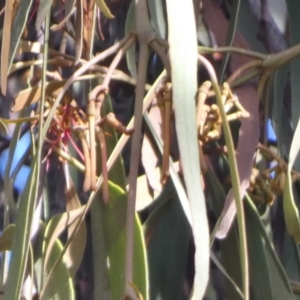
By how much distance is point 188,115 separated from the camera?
0.44m

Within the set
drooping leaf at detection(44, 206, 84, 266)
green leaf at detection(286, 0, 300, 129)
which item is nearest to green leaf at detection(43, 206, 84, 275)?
drooping leaf at detection(44, 206, 84, 266)

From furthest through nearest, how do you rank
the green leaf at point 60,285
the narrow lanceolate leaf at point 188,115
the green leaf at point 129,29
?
the green leaf at point 129,29 → the green leaf at point 60,285 → the narrow lanceolate leaf at point 188,115

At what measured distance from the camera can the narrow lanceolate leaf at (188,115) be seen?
413 millimetres

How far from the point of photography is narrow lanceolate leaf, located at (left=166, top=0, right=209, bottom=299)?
0.41m

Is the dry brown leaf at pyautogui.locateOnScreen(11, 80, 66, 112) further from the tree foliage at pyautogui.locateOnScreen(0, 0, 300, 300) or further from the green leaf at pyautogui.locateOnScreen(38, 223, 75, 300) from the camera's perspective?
the green leaf at pyautogui.locateOnScreen(38, 223, 75, 300)

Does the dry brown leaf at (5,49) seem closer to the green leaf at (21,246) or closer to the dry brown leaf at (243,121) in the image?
the green leaf at (21,246)

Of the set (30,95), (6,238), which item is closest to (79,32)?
(30,95)

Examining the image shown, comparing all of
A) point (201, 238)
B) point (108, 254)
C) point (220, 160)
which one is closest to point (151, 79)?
point (220, 160)

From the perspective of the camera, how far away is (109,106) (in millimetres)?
652

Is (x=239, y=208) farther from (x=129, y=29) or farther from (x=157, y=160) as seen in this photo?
(x=129, y=29)

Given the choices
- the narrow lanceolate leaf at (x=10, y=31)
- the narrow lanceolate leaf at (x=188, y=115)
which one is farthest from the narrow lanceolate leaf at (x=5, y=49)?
the narrow lanceolate leaf at (x=188, y=115)

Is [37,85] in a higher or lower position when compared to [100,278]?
higher

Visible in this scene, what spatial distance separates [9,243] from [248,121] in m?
0.21

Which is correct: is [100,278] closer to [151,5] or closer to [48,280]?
[48,280]
